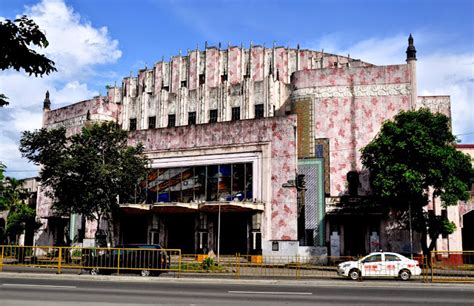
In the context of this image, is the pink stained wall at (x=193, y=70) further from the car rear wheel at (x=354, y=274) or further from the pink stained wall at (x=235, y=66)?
the car rear wheel at (x=354, y=274)

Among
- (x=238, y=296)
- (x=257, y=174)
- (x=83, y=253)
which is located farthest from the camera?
(x=257, y=174)

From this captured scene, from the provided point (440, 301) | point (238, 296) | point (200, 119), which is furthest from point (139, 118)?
point (440, 301)

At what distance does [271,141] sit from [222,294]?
79.3 ft

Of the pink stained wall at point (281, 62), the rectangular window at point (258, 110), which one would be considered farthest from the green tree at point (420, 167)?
the pink stained wall at point (281, 62)

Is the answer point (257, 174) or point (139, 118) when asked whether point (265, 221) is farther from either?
point (139, 118)

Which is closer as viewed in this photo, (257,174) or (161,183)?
(257,174)

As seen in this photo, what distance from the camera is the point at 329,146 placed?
138 ft

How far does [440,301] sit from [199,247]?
27225mm

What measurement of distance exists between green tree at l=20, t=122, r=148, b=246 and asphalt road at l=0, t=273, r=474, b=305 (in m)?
15.4

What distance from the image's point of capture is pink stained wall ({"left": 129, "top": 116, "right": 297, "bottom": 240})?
38969mm

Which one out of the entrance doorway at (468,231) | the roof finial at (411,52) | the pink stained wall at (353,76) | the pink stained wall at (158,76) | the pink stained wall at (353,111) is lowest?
the entrance doorway at (468,231)

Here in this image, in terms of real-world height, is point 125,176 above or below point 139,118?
below

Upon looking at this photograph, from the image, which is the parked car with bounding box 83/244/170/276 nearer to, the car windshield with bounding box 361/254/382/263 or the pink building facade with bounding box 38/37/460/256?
the car windshield with bounding box 361/254/382/263

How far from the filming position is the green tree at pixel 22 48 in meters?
8.51
